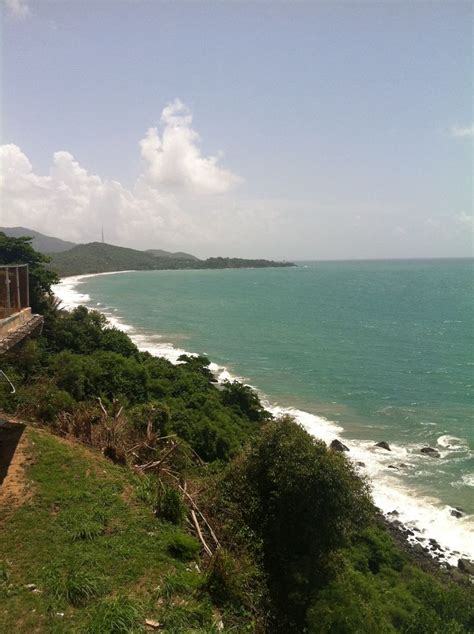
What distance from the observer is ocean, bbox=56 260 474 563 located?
26.2 metres

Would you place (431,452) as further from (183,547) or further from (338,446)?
(183,547)

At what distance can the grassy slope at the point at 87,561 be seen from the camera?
7.66 metres

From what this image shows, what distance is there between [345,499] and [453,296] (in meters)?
114

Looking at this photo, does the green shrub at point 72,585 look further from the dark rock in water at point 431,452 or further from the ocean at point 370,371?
the dark rock in water at point 431,452

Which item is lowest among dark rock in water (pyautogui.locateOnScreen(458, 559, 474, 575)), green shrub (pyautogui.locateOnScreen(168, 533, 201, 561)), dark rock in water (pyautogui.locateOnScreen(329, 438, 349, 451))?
dark rock in water (pyautogui.locateOnScreen(458, 559, 474, 575))

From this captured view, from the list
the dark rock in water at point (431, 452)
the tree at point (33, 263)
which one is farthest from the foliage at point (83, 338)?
the dark rock in water at point (431, 452)

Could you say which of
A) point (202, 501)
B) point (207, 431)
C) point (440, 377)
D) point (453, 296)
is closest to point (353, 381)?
point (440, 377)

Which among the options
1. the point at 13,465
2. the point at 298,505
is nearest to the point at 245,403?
the point at 298,505

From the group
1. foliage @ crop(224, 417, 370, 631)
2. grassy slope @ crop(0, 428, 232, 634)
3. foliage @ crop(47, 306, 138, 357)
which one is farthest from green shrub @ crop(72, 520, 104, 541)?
foliage @ crop(47, 306, 138, 357)

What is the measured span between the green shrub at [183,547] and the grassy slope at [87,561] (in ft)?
0.29

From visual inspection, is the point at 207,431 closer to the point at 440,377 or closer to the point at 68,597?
the point at 68,597

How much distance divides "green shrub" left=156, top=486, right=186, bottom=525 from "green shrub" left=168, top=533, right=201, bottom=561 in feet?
2.34

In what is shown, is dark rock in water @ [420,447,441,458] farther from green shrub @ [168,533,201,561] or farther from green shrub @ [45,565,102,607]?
green shrub @ [45,565,102,607]

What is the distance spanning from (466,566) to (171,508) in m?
16.1
